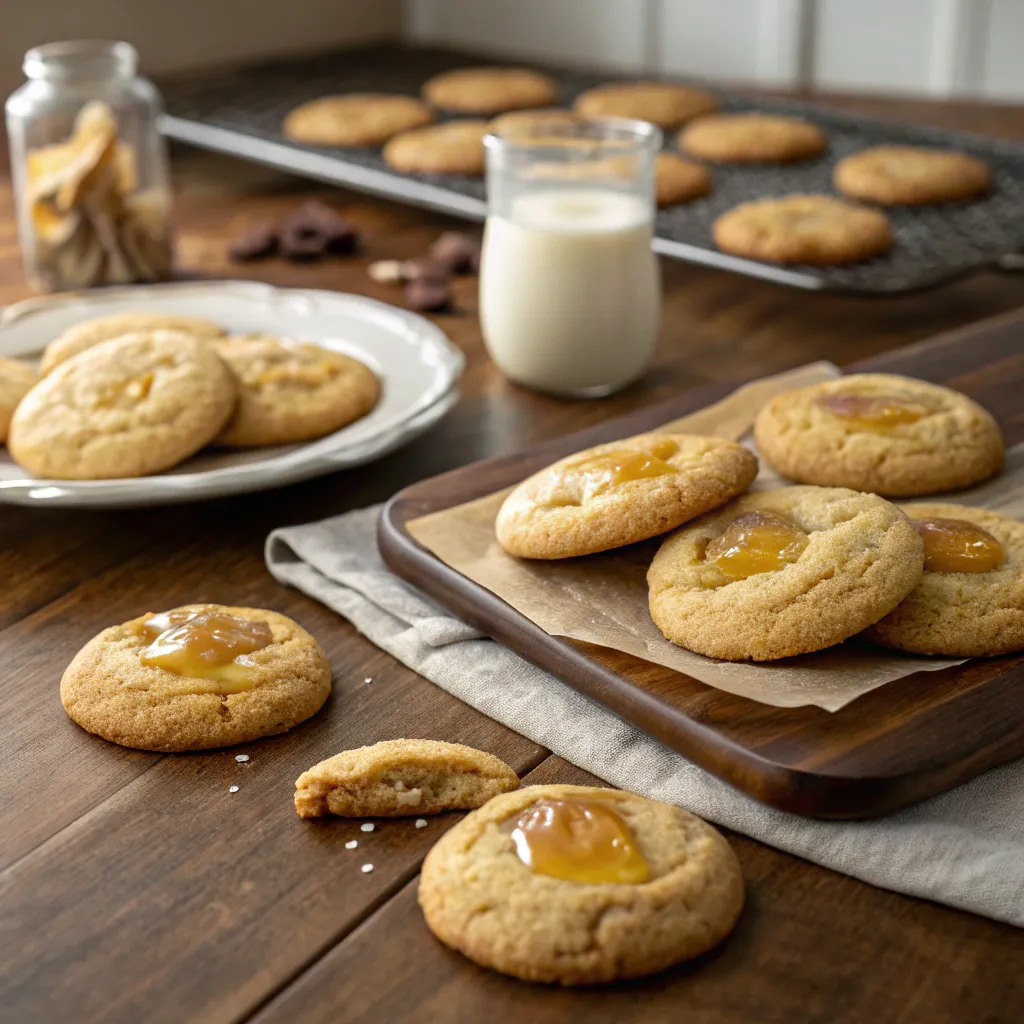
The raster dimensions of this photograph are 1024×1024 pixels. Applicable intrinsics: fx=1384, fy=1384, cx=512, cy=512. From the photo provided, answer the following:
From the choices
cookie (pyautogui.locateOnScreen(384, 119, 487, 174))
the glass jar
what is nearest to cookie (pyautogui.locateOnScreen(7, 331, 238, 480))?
the glass jar

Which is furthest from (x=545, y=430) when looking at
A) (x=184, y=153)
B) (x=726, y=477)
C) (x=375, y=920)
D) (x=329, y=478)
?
(x=184, y=153)

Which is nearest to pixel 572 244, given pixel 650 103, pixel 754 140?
pixel 754 140

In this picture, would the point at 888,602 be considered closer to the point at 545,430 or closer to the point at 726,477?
the point at 726,477

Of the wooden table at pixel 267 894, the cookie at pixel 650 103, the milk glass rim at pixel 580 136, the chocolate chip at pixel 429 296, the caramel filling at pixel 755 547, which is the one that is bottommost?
the wooden table at pixel 267 894

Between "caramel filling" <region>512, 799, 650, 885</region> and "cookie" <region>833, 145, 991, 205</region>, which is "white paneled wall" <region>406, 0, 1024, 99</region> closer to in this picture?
"cookie" <region>833, 145, 991, 205</region>

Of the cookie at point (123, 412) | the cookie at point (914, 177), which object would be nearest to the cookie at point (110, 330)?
the cookie at point (123, 412)

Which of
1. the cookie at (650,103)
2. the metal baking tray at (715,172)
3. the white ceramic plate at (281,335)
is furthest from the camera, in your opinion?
the cookie at (650,103)

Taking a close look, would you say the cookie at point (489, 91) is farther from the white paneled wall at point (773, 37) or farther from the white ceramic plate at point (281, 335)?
the white ceramic plate at point (281, 335)
